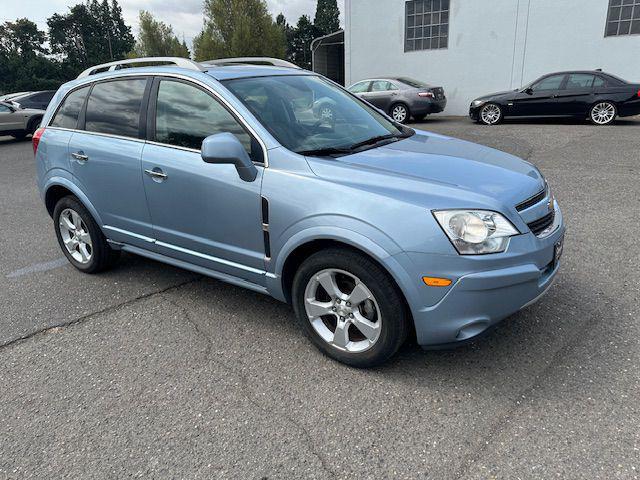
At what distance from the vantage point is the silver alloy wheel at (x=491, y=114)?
1423 cm

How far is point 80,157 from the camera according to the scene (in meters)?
4.01

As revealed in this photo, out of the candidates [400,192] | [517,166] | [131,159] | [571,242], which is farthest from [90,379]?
[571,242]

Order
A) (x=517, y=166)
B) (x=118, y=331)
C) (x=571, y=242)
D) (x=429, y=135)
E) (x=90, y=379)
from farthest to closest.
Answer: (x=571, y=242) → (x=429, y=135) → (x=118, y=331) → (x=517, y=166) → (x=90, y=379)

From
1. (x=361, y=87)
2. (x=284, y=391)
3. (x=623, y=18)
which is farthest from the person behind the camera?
(x=361, y=87)

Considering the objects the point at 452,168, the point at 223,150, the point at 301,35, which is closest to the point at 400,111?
the point at 452,168

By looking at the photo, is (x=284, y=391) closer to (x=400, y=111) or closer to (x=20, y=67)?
(x=400, y=111)

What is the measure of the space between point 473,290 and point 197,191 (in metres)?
1.84

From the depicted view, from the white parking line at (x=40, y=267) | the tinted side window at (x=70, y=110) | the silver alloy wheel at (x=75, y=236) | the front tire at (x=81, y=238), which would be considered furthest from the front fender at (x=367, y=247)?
the white parking line at (x=40, y=267)

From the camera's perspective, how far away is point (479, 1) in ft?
54.9

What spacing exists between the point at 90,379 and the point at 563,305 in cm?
315

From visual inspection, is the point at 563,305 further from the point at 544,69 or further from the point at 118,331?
the point at 544,69

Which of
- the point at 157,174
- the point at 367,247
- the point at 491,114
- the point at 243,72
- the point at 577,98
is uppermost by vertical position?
the point at 243,72

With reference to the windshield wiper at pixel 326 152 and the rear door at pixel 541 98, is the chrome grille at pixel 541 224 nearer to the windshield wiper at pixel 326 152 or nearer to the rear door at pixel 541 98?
the windshield wiper at pixel 326 152

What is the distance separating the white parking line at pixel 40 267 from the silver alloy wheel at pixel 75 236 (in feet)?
1.00
